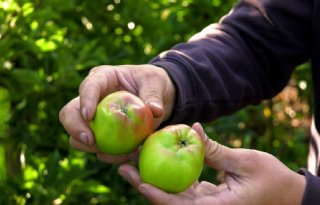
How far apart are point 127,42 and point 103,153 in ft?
2.72

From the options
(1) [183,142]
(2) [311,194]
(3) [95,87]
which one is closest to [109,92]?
(3) [95,87]

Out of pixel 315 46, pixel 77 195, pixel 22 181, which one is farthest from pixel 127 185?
pixel 315 46

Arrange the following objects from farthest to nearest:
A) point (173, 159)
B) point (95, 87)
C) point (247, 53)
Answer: point (247, 53) < point (95, 87) < point (173, 159)

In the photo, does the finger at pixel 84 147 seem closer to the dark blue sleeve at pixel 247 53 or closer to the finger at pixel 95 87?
the finger at pixel 95 87

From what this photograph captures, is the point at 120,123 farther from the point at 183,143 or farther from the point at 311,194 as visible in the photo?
the point at 311,194

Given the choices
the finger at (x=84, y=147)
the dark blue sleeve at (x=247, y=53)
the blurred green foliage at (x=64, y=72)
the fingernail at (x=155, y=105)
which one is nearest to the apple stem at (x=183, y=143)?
the fingernail at (x=155, y=105)

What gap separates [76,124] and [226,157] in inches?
12.7

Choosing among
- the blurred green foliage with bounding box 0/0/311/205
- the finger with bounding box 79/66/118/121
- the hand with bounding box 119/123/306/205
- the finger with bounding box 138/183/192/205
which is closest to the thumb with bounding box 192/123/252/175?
the hand with bounding box 119/123/306/205

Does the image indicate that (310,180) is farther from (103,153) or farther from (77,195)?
(77,195)

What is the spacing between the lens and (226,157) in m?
1.49

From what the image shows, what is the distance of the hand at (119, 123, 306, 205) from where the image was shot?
147 centimetres

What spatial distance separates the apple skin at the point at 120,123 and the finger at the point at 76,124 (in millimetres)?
16

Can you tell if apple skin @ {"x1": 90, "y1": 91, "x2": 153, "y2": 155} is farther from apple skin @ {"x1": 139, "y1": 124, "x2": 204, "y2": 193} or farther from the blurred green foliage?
the blurred green foliage

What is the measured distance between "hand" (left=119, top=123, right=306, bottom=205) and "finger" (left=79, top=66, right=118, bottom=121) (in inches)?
6.3
